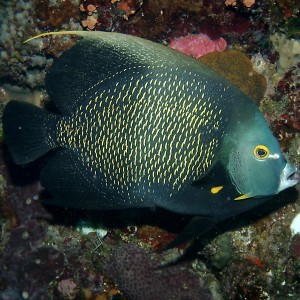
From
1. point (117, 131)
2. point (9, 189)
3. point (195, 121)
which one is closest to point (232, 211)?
point (195, 121)

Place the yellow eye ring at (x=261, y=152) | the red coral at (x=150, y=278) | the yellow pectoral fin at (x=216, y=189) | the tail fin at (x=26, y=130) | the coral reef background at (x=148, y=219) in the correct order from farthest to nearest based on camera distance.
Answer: the red coral at (x=150, y=278) < the coral reef background at (x=148, y=219) < the tail fin at (x=26, y=130) < the yellow pectoral fin at (x=216, y=189) < the yellow eye ring at (x=261, y=152)

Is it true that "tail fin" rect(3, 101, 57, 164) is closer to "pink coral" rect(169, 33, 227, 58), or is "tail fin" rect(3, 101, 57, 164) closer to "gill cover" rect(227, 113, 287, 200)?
"gill cover" rect(227, 113, 287, 200)

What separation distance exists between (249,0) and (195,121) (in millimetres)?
2097

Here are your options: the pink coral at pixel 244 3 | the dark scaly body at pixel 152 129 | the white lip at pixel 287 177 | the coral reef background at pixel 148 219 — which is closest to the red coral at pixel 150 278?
the coral reef background at pixel 148 219

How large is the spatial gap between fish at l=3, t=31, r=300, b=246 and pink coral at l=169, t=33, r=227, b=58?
1.69 meters

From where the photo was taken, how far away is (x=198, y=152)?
2.74m

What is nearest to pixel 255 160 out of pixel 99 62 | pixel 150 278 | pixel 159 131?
pixel 159 131

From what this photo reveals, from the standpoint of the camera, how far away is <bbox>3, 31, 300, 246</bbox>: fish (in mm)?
2682

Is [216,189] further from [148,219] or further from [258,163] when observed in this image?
[148,219]

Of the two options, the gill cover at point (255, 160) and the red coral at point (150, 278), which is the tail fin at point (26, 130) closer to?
the gill cover at point (255, 160)

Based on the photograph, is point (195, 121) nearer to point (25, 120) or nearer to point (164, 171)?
point (164, 171)

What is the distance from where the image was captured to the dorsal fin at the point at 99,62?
266 cm

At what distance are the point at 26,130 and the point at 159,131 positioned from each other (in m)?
1.14

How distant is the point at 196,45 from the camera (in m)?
4.33
